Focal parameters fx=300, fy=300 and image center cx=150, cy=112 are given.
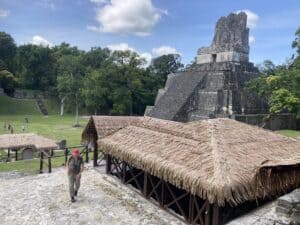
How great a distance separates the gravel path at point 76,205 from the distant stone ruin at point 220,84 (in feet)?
42.2

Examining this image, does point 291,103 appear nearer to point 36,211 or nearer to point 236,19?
point 236,19

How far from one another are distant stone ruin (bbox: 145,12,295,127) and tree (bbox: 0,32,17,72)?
34715 mm

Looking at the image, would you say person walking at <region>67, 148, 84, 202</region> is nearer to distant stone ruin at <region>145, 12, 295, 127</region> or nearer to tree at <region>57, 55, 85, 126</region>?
distant stone ruin at <region>145, 12, 295, 127</region>

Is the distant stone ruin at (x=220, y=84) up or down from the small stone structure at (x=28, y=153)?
up

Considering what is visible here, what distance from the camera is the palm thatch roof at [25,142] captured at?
16141mm

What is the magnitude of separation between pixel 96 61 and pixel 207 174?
42855 mm

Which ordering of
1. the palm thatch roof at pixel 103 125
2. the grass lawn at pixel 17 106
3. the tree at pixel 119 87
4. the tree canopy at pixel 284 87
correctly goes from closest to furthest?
the palm thatch roof at pixel 103 125
the tree canopy at pixel 284 87
the tree at pixel 119 87
the grass lawn at pixel 17 106

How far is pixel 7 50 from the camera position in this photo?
50031 millimetres

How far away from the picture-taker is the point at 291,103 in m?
17.2

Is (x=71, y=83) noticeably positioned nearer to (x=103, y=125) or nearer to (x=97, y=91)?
(x=97, y=91)

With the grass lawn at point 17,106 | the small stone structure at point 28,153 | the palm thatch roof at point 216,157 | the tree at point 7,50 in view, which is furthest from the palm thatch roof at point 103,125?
the tree at point 7,50

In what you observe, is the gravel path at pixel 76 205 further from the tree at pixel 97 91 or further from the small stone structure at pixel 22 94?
the small stone structure at pixel 22 94

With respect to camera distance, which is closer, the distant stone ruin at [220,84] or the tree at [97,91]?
the distant stone ruin at [220,84]

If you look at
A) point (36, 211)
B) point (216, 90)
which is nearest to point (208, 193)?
point (36, 211)
